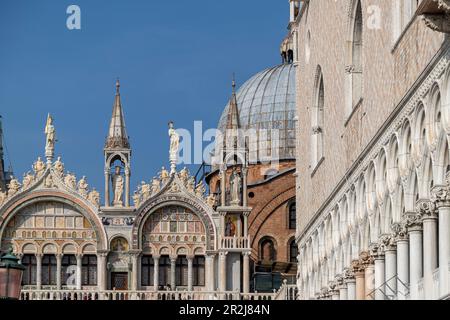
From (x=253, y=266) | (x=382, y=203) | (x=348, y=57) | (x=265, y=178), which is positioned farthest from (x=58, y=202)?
(x=382, y=203)

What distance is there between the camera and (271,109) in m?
71.6

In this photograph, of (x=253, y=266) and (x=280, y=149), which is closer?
(x=253, y=266)

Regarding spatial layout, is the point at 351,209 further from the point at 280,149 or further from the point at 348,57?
the point at 280,149

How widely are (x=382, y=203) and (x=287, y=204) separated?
3621 centimetres

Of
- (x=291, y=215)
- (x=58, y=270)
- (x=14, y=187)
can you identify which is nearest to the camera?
(x=58, y=270)

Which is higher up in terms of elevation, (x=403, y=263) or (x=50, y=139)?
(x=50, y=139)

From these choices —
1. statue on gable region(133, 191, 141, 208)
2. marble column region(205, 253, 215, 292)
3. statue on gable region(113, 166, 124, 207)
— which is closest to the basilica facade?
marble column region(205, 253, 215, 292)

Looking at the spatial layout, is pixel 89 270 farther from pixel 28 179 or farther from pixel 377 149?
pixel 377 149

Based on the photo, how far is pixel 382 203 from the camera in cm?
3088

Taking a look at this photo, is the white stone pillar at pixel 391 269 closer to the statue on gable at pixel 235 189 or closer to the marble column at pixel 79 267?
→ the statue on gable at pixel 235 189

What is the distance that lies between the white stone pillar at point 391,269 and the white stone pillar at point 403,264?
2.72 feet

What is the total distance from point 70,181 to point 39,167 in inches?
47.6

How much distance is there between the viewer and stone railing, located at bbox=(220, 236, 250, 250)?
2165 inches

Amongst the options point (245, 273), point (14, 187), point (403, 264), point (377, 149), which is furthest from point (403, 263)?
point (14, 187)
